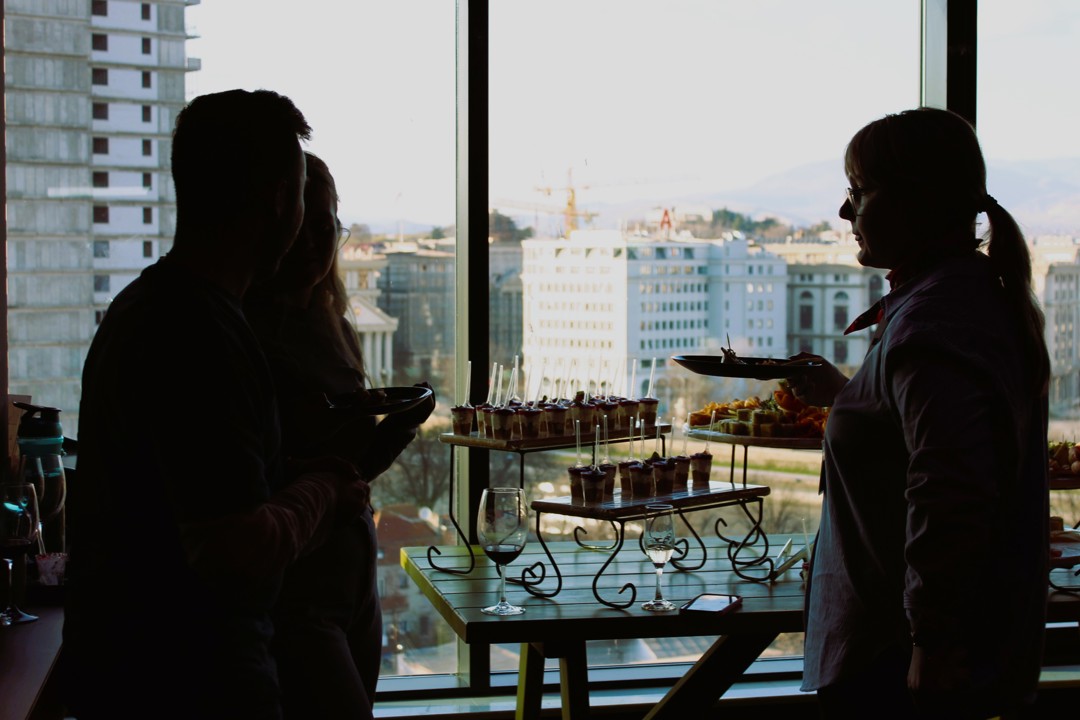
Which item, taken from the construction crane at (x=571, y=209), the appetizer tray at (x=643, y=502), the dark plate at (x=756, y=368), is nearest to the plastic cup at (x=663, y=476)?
the appetizer tray at (x=643, y=502)

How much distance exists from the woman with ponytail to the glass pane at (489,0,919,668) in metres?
1.64

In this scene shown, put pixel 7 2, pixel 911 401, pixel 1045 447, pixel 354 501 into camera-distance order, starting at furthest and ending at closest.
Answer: pixel 7 2 → pixel 1045 447 → pixel 911 401 → pixel 354 501

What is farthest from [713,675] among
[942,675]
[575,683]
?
[942,675]

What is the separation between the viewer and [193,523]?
1.28 meters

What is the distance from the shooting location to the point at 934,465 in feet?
5.45

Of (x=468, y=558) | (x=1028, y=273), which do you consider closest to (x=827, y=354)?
(x=468, y=558)

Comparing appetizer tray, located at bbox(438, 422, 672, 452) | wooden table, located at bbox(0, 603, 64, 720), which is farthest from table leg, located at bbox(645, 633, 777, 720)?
wooden table, located at bbox(0, 603, 64, 720)

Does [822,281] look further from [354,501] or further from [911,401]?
[354,501]

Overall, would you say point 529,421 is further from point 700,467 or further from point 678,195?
point 678,195

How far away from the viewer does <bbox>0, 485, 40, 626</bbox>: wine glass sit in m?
2.21

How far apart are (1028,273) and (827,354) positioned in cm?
199

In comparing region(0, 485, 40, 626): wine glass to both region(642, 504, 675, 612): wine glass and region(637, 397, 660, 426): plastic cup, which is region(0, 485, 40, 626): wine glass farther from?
region(637, 397, 660, 426): plastic cup

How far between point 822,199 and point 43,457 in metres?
2.54

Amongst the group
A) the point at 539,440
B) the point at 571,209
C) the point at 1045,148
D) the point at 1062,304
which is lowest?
the point at 539,440
